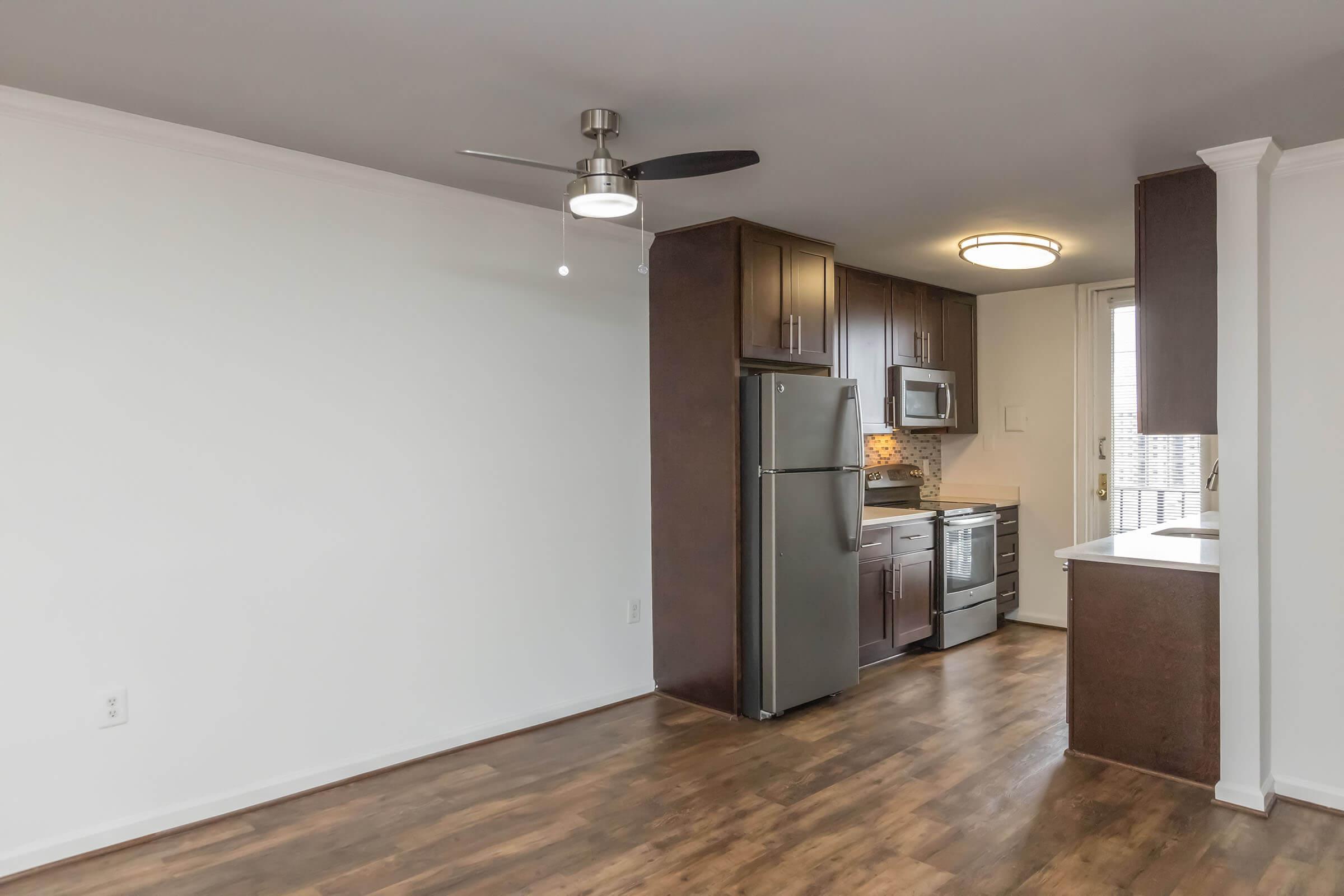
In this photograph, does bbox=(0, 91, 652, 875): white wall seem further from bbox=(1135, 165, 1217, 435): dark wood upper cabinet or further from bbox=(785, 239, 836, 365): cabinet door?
bbox=(1135, 165, 1217, 435): dark wood upper cabinet

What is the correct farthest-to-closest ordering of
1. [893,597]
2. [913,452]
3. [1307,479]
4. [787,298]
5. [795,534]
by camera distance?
[913,452]
[893,597]
[787,298]
[795,534]
[1307,479]

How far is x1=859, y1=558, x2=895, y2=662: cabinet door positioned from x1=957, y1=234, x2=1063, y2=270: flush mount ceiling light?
173 centimetres

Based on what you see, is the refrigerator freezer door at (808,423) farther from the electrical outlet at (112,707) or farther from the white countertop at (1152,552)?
the electrical outlet at (112,707)

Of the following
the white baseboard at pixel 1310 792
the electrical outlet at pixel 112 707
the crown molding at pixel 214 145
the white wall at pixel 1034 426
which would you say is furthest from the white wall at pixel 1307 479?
the electrical outlet at pixel 112 707

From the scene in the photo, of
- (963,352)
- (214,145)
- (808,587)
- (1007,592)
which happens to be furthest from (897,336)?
(214,145)

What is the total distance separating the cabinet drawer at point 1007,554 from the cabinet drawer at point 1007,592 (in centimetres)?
4

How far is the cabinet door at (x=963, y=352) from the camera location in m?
6.05

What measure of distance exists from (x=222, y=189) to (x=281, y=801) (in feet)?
7.27

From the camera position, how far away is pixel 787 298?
14.3ft

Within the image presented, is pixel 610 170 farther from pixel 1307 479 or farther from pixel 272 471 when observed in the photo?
pixel 1307 479

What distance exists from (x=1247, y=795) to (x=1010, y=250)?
8.75ft

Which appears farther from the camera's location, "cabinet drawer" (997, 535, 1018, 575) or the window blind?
"cabinet drawer" (997, 535, 1018, 575)

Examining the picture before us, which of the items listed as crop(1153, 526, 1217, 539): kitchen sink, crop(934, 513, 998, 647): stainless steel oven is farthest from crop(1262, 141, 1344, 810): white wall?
crop(934, 513, 998, 647): stainless steel oven

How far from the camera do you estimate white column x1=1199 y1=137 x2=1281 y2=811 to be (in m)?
3.08
